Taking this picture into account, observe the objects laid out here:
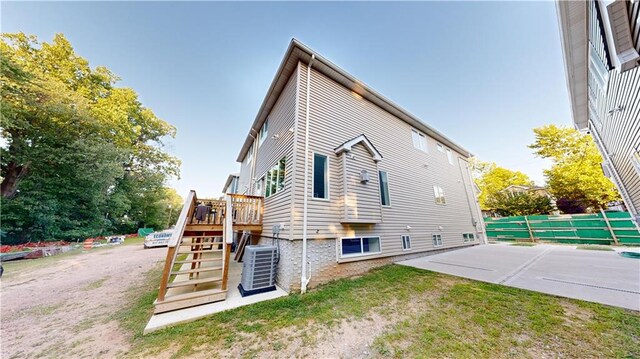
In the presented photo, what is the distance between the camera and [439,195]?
33.9 feet

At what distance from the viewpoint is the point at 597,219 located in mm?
10703

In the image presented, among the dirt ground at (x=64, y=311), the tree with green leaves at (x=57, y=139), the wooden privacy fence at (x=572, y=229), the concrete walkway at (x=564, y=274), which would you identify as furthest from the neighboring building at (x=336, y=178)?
the tree with green leaves at (x=57, y=139)

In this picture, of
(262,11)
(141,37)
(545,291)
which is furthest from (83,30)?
(545,291)

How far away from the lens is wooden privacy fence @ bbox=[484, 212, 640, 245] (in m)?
9.87

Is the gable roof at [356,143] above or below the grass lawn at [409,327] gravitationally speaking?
above

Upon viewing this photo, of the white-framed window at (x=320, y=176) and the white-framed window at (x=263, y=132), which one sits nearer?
the white-framed window at (x=320, y=176)

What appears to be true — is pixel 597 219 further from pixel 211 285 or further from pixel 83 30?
pixel 83 30

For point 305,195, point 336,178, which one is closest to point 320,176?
point 336,178

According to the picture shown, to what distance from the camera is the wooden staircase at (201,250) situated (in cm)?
391

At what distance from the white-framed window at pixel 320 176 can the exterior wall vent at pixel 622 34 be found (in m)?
5.76

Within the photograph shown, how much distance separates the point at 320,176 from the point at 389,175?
3.55 meters

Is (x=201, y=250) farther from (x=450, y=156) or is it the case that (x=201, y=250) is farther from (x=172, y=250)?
(x=450, y=156)

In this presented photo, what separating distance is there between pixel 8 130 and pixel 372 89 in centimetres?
2341

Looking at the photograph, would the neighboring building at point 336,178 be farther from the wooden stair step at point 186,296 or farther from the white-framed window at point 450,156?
the white-framed window at point 450,156
